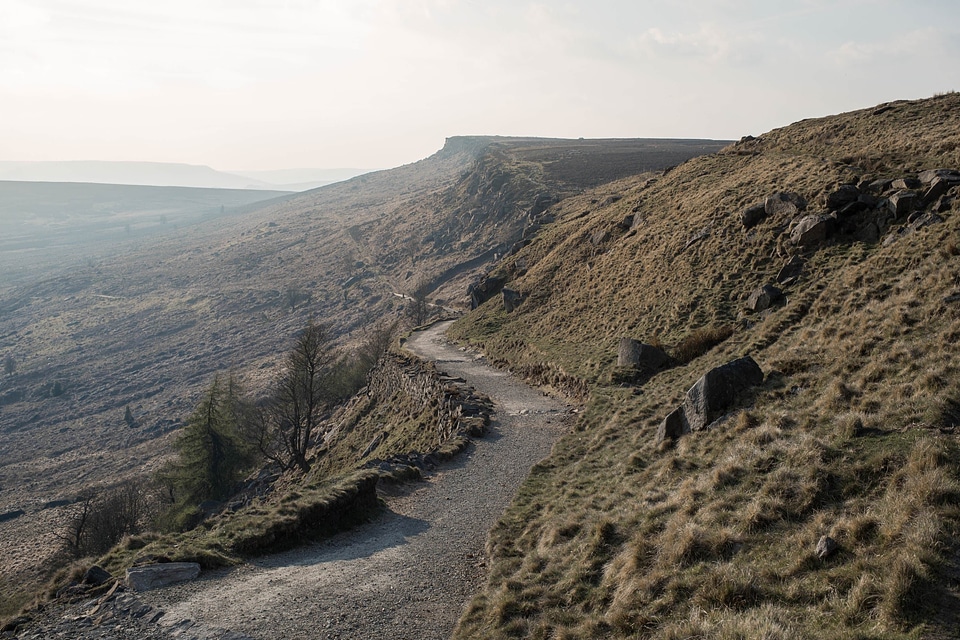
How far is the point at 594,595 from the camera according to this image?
9672mm

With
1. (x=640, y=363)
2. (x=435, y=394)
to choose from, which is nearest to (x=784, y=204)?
(x=640, y=363)

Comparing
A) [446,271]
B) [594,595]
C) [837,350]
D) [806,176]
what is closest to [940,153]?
[806,176]

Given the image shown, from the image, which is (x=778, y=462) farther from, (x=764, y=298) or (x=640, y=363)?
(x=764, y=298)

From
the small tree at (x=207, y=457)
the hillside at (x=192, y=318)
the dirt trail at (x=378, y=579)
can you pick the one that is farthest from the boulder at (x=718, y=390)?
the hillside at (x=192, y=318)

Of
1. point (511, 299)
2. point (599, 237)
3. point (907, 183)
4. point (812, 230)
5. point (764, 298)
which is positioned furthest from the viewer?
point (511, 299)

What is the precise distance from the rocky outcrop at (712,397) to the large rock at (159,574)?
1197 cm

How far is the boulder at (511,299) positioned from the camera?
45031mm

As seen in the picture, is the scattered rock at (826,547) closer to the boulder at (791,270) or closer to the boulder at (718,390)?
the boulder at (718,390)

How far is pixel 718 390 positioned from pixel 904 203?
14.8 m

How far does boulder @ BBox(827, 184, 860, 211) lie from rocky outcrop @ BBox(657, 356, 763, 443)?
15.0 metres

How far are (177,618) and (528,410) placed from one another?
18.5 meters

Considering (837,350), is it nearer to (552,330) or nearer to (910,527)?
(910,527)

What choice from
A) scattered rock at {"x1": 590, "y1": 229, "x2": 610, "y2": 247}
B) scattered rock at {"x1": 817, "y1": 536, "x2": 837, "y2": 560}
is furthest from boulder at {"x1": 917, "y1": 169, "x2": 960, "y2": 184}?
scattered rock at {"x1": 590, "y1": 229, "x2": 610, "y2": 247}

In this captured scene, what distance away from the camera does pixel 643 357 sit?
82.5ft
